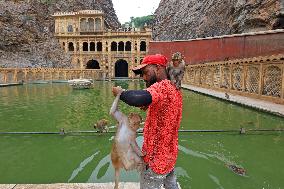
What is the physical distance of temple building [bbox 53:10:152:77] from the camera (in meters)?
67.2

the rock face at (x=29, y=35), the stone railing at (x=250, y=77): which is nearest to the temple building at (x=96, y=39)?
the rock face at (x=29, y=35)

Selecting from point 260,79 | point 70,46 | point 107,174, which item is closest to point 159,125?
point 107,174

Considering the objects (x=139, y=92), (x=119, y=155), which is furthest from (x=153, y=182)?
(x=139, y=92)

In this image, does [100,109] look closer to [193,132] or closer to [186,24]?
[193,132]

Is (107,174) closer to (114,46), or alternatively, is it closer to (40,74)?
(40,74)

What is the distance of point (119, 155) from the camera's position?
3.55 meters

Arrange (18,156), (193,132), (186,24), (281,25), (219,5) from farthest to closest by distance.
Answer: (186,24)
(219,5)
(281,25)
(193,132)
(18,156)

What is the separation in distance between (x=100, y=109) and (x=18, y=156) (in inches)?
370

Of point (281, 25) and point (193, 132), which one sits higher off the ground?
point (281, 25)

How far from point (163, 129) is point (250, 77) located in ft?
69.2

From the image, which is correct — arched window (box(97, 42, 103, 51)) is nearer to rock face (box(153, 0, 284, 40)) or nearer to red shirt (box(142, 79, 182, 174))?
rock face (box(153, 0, 284, 40))

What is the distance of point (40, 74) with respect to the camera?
168 feet

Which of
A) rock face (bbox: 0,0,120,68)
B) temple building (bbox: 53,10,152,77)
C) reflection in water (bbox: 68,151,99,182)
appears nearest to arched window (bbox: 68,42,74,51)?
temple building (bbox: 53,10,152,77)

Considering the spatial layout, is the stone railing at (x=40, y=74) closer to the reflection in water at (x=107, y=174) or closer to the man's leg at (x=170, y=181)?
the reflection in water at (x=107, y=174)
